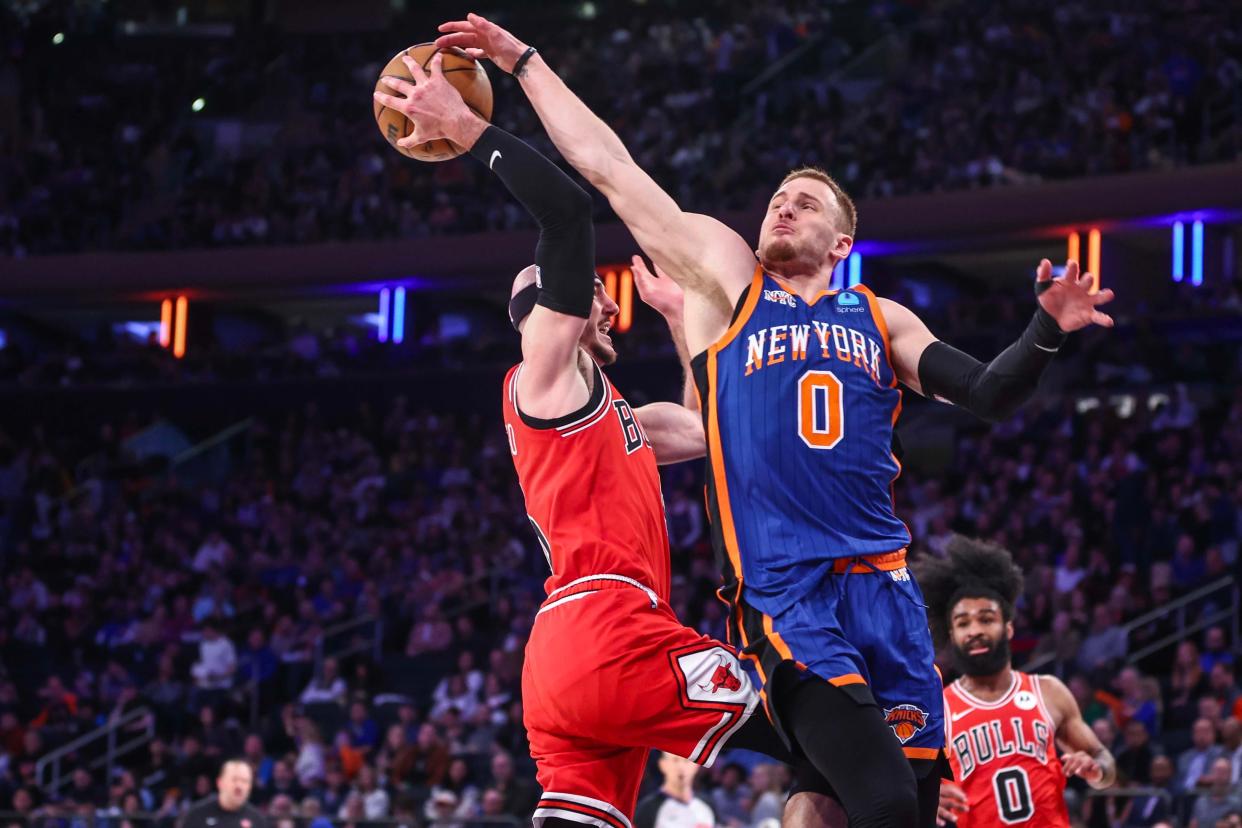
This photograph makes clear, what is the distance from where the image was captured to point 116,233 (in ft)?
91.2

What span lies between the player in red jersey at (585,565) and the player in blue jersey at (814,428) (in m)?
0.19

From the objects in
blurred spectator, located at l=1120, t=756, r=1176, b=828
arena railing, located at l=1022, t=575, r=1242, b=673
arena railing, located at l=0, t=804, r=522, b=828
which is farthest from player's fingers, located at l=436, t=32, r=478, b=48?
arena railing, located at l=1022, t=575, r=1242, b=673

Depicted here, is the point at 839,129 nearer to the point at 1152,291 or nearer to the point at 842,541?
the point at 1152,291

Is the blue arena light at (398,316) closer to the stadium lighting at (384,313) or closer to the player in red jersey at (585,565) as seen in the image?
the stadium lighting at (384,313)

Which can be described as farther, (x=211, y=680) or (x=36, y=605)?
(x=36, y=605)

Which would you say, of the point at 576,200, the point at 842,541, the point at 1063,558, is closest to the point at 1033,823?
the point at 842,541

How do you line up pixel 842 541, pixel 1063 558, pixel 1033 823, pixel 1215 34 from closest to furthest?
1. pixel 842 541
2. pixel 1033 823
3. pixel 1063 558
4. pixel 1215 34

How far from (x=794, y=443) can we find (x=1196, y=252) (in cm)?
1855

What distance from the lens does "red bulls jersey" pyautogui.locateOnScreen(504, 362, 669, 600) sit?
16.8 feet

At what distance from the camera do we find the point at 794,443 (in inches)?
186

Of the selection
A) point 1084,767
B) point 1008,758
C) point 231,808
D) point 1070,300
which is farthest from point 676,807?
point 1070,300

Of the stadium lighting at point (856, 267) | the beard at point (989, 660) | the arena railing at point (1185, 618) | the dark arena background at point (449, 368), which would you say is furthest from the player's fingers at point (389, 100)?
the stadium lighting at point (856, 267)

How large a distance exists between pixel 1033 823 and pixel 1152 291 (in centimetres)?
1772

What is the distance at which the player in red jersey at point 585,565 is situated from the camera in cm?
488
